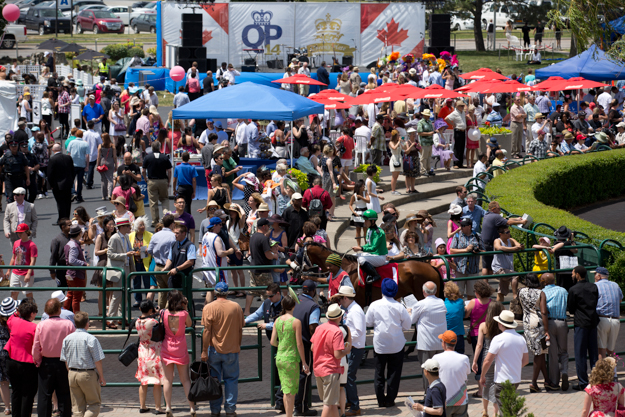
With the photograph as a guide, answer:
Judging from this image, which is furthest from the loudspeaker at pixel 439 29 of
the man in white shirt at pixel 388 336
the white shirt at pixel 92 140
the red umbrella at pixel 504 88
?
the man in white shirt at pixel 388 336

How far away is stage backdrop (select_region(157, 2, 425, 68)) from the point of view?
40094 mm

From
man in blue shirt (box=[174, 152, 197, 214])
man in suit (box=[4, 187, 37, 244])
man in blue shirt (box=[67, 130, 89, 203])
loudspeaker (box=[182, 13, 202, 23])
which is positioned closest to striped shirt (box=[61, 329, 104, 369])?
man in suit (box=[4, 187, 37, 244])

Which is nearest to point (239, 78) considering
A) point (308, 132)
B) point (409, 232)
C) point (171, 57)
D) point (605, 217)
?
point (171, 57)

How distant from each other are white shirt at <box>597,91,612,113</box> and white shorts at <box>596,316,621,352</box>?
20.0 m

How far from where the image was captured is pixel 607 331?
9625 mm

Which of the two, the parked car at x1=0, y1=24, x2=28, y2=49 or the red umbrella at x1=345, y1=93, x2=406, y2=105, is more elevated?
the parked car at x1=0, y1=24, x2=28, y2=49

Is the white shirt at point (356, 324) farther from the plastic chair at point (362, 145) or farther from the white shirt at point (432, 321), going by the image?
the plastic chair at point (362, 145)

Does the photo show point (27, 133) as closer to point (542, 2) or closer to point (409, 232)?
point (409, 232)

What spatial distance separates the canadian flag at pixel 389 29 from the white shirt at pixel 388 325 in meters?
33.0

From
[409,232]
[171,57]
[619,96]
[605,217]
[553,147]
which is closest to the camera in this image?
[409,232]

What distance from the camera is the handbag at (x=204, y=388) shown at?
8.45m

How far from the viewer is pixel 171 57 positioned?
3831 cm

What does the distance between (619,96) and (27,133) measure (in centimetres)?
2116

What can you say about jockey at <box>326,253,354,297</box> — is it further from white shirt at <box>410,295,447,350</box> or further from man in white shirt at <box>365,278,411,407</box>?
white shirt at <box>410,295,447,350</box>
